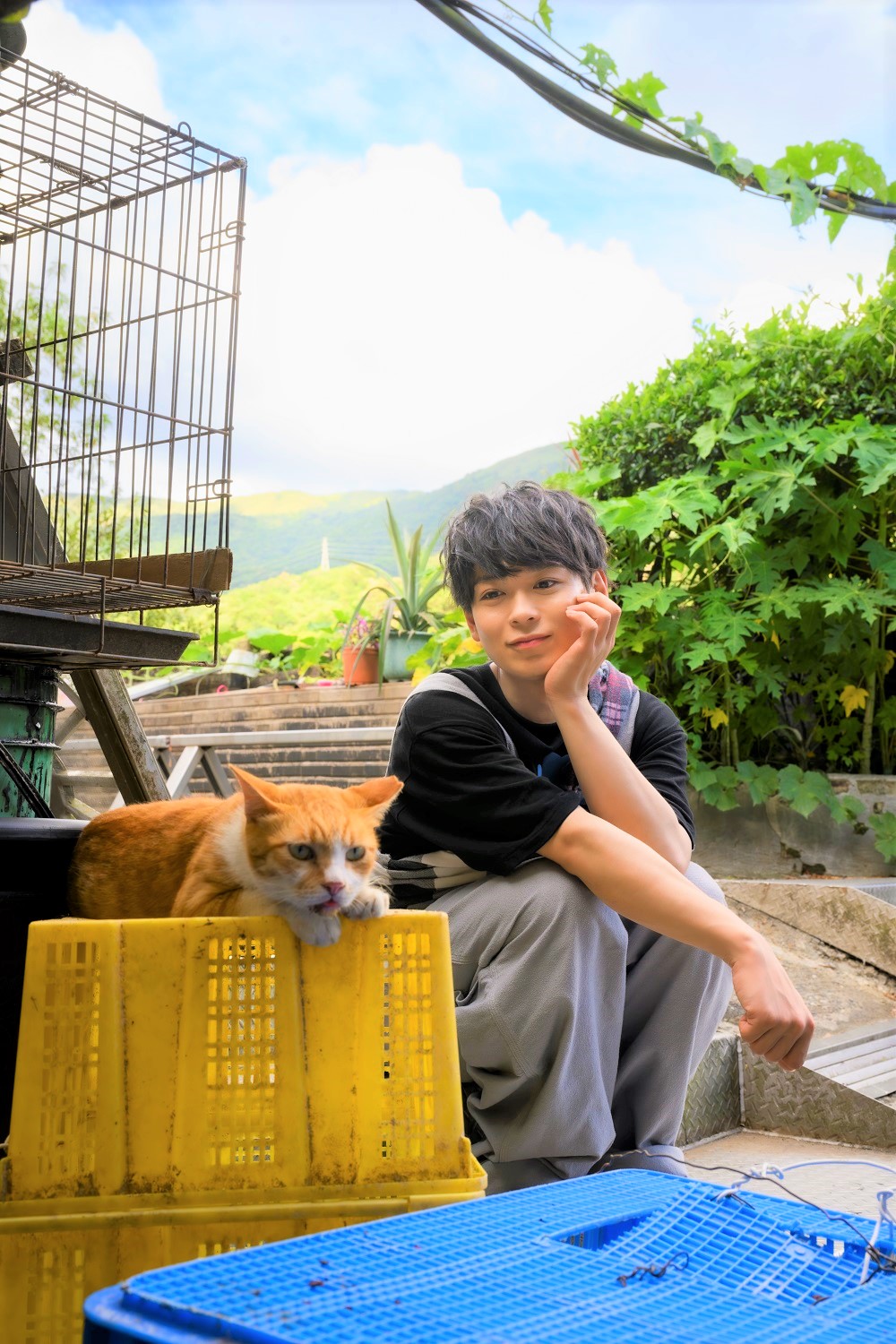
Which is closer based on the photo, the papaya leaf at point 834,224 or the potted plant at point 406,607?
the papaya leaf at point 834,224

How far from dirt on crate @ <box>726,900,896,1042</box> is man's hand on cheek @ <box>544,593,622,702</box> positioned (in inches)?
55.1

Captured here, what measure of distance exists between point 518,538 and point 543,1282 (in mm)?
1174

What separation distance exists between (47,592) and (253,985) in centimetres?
108

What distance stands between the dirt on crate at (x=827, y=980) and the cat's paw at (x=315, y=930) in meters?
1.77

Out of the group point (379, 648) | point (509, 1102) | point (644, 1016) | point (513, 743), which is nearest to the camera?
point (509, 1102)

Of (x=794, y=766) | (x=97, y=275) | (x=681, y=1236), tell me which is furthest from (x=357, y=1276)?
(x=794, y=766)

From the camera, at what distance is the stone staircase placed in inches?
201

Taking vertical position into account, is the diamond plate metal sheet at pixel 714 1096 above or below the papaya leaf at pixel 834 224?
below

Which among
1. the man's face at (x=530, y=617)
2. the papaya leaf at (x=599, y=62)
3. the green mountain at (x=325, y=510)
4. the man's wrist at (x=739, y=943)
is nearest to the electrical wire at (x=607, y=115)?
the papaya leaf at (x=599, y=62)

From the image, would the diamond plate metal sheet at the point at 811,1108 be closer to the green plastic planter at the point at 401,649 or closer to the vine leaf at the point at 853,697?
the vine leaf at the point at 853,697

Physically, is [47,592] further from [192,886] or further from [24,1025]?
[24,1025]

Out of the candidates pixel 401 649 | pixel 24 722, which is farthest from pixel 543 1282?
pixel 401 649

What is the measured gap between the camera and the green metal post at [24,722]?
7.82 feet

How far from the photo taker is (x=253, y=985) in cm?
120
